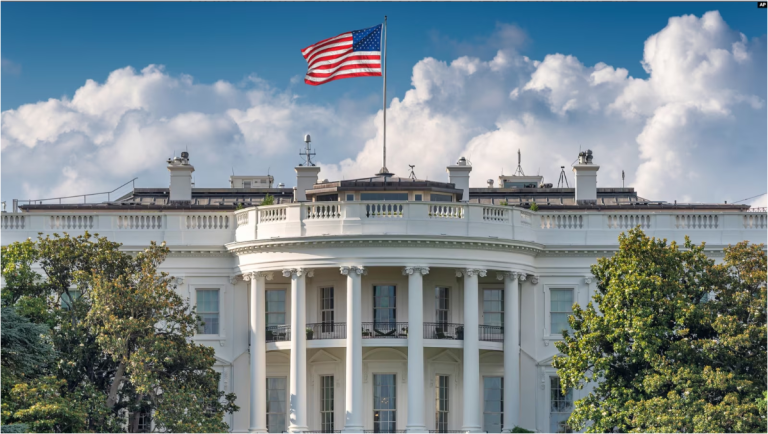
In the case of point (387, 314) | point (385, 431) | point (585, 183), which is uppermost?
point (585, 183)

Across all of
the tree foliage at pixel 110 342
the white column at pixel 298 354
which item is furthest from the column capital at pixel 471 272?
the tree foliage at pixel 110 342

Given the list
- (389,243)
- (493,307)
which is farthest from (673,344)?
(493,307)

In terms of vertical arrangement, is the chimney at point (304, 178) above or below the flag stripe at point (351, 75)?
below

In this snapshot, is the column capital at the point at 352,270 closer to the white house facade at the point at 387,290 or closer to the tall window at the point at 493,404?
the white house facade at the point at 387,290

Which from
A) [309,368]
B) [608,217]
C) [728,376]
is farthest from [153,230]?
[728,376]

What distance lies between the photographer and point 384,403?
52781 millimetres

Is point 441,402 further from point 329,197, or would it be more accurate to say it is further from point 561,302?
point 329,197

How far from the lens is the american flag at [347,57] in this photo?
5544 centimetres

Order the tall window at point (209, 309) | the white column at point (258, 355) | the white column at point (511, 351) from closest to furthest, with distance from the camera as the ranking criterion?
the white column at point (511, 351) < the white column at point (258, 355) < the tall window at point (209, 309)

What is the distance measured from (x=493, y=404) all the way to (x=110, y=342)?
1666 cm

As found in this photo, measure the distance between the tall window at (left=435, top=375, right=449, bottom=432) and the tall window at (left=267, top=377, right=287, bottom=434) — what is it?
5.99 metres

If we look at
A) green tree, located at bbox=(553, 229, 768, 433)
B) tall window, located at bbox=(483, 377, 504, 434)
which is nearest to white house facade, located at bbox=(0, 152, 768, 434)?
tall window, located at bbox=(483, 377, 504, 434)

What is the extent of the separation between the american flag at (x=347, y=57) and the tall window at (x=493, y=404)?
43.5 ft

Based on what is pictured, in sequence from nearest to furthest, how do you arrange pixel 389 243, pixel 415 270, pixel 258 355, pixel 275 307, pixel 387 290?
pixel 389 243
pixel 415 270
pixel 258 355
pixel 387 290
pixel 275 307
